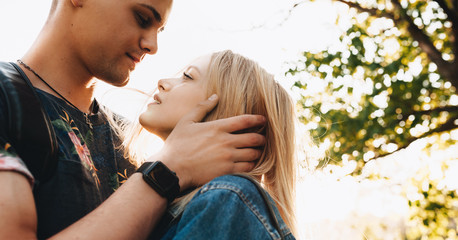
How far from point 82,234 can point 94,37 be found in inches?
49.1

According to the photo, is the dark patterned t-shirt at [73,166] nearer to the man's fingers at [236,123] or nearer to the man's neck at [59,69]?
the man's neck at [59,69]

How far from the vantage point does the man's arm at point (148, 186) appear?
1.19 m

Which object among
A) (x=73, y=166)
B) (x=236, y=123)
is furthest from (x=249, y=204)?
(x=73, y=166)

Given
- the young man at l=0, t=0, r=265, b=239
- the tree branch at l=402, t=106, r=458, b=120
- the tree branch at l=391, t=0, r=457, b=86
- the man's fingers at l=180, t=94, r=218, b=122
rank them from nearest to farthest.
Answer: the young man at l=0, t=0, r=265, b=239 → the man's fingers at l=180, t=94, r=218, b=122 → the tree branch at l=391, t=0, r=457, b=86 → the tree branch at l=402, t=106, r=458, b=120

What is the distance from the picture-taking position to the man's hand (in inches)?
69.7

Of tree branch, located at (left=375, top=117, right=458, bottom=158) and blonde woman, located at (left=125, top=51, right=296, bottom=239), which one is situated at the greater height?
blonde woman, located at (left=125, top=51, right=296, bottom=239)

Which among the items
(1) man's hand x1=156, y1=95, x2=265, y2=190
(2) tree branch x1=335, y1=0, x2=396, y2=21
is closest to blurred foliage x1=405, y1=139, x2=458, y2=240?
(2) tree branch x1=335, y1=0, x2=396, y2=21

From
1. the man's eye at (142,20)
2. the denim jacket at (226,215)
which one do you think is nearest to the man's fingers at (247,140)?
the denim jacket at (226,215)

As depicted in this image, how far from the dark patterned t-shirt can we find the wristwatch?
0.27 meters

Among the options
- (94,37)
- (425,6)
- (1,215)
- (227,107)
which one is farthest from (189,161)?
(425,6)

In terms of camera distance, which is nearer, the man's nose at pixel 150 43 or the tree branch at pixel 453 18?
the man's nose at pixel 150 43

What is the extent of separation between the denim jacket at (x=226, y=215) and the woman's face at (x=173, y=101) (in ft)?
1.86

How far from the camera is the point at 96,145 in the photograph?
80.6 inches

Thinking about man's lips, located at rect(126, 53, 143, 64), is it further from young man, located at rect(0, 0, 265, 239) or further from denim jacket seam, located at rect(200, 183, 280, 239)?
denim jacket seam, located at rect(200, 183, 280, 239)
